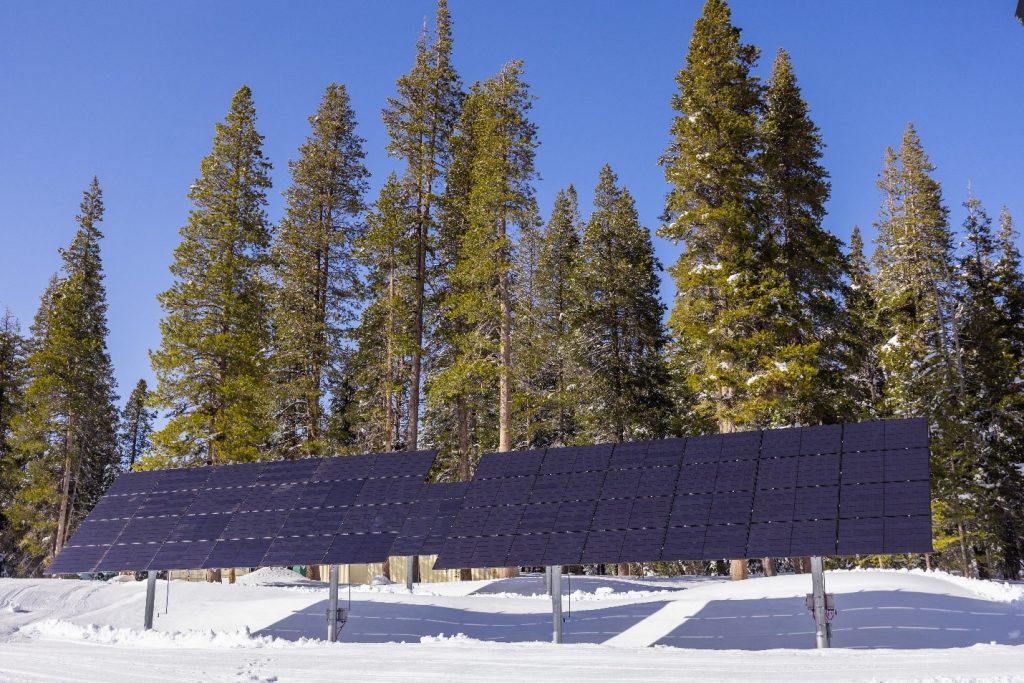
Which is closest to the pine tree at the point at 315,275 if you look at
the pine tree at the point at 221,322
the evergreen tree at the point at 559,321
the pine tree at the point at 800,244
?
the pine tree at the point at 221,322

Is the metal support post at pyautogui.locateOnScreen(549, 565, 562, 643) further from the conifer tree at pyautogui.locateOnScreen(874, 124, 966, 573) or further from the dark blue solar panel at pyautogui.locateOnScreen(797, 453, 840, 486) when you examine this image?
the conifer tree at pyautogui.locateOnScreen(874, 124, 966, 573)

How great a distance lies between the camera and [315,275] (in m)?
36.1

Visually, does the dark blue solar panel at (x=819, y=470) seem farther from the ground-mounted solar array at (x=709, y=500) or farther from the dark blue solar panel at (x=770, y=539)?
the dark blue solar panel at (x=770, y=539)

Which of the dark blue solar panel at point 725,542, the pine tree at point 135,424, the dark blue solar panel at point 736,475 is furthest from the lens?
the pine tree at point 135,424

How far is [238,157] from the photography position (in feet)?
116

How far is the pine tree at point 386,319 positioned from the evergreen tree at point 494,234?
2314 millimetres

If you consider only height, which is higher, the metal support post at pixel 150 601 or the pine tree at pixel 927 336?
the pine tree at pixel 927 336

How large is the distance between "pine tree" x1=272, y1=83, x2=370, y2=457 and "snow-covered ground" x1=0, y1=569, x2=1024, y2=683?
11.2 m

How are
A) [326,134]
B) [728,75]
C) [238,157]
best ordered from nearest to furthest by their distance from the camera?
[728,75] → [238,157] → [326,134]

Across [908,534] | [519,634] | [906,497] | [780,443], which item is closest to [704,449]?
[780,443]

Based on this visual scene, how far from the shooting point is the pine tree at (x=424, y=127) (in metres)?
34.2

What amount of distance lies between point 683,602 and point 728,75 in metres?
18.9

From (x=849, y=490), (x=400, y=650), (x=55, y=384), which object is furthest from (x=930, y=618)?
(x=55, y=384)

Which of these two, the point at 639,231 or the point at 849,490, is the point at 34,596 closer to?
the point at 849,490
